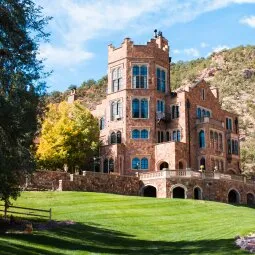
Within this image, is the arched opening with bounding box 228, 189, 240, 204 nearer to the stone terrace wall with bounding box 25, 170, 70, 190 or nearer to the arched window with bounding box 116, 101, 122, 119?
the arched window with bounding box 116, 101, 122, 119

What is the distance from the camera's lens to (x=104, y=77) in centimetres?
13375

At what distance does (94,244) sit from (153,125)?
113 feet

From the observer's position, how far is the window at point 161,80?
59156mm

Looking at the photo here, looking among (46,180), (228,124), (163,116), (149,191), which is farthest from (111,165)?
(228,124)

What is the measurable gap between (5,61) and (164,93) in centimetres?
3768

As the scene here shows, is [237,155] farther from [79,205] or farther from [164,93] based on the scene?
[79,205]

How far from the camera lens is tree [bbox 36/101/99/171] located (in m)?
54.0

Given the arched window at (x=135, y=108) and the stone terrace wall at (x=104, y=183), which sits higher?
the arched window at (x=135, y=108)

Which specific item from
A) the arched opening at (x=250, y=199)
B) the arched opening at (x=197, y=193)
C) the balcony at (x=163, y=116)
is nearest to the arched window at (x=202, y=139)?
the balcony at (x=163, y=116)

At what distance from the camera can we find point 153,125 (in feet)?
188

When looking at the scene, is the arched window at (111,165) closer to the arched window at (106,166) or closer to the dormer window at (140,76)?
the arched window at (106,166)

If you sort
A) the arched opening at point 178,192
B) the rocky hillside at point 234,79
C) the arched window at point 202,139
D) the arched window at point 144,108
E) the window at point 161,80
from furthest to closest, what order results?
the rocky hillside at point 234,79 < the window at point 161,80 < the arched window at point 144,108 < the arched window at point 202,139 < the arched opening at point 178,192

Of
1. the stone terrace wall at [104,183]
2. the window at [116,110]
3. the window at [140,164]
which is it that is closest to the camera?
the stone terrace wall at [104,183]

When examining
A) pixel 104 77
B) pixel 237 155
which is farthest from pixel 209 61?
pixel 237 155
